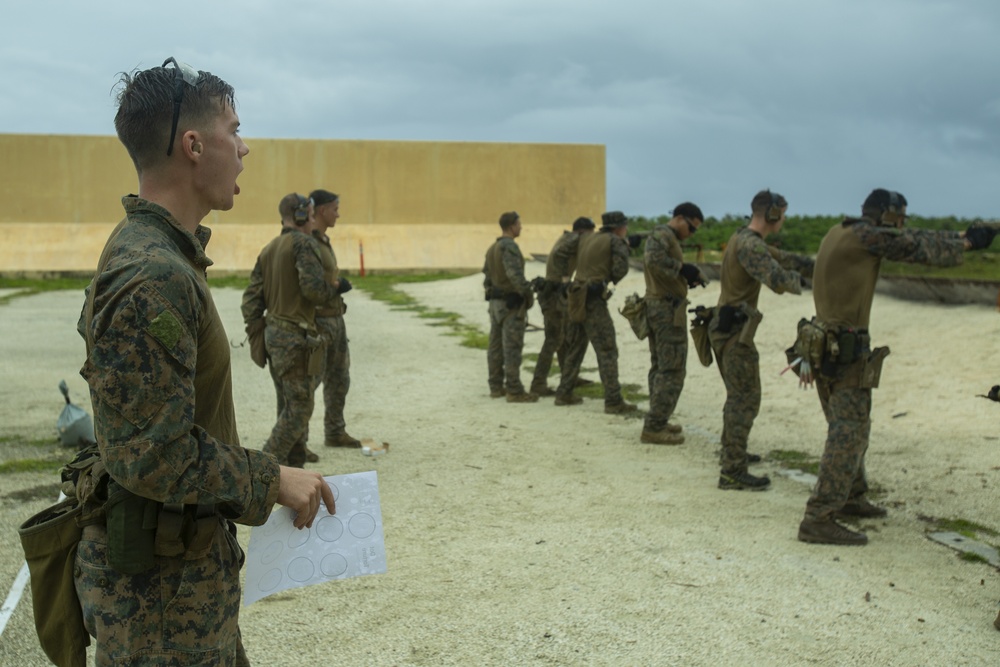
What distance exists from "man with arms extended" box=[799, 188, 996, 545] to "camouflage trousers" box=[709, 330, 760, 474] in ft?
3.50

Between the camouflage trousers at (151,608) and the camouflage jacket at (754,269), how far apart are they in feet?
14.5

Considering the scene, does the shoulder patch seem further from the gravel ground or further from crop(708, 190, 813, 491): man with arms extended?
crop(708, 190, 813, 491): man with arms extended

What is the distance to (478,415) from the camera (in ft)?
28.9

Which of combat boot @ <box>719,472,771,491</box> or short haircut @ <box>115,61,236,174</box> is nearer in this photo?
short haircut @ <box>115,61,236,174</box>

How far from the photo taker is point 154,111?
189 cm

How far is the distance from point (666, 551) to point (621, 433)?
123 inches

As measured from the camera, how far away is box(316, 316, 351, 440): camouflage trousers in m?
6.79

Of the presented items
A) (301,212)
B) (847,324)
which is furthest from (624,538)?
(301,212)

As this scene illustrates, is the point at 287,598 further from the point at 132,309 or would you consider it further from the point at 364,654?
the point at 132,309

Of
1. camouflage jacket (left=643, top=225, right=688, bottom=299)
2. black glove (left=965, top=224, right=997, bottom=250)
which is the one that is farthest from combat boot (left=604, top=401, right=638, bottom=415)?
black glove (left=965, top=224, right=997, bottom=250)

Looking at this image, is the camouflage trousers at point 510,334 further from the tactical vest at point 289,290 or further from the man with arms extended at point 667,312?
the tactical vest at point 289,290

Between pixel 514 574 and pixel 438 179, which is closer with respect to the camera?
pixel 514 574

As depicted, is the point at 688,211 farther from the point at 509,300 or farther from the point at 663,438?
the point at 509,300

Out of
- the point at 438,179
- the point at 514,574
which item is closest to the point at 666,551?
the point at 514,574
